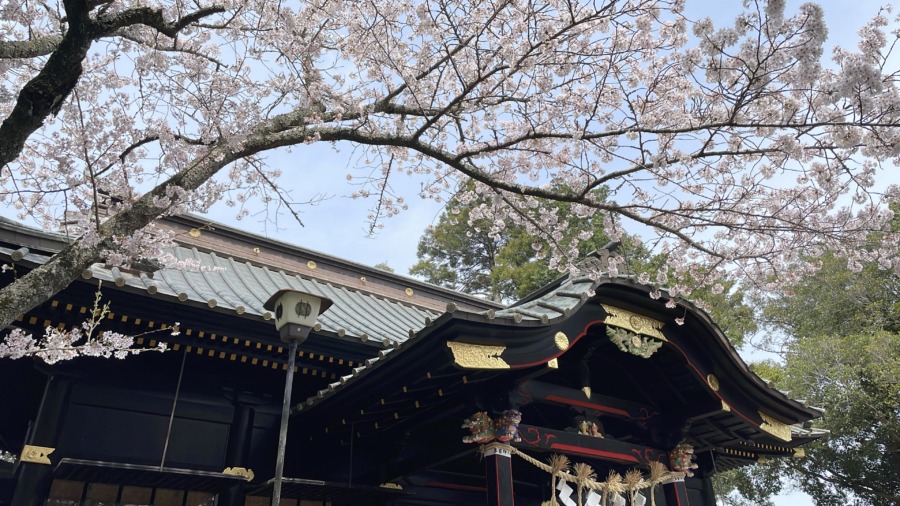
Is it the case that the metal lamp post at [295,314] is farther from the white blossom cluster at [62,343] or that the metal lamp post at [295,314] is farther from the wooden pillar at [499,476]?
the wooden pillar at [499,476]

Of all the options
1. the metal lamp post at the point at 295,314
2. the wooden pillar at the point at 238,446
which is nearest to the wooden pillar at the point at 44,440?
the wooden pillar at the point at 238,446

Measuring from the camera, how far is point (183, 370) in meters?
6.00

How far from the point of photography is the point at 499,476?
17.5ft

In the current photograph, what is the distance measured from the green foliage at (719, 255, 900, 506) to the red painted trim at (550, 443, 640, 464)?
519 inches

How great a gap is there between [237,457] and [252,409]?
50 cm

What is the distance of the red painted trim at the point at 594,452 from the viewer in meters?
6.03

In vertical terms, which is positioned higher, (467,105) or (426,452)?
(467,105)

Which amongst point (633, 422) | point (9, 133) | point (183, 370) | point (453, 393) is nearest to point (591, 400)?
point (633, 422)

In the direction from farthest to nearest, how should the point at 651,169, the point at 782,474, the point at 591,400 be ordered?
the point at 782,474, the point at 591,400, the point at 651,169

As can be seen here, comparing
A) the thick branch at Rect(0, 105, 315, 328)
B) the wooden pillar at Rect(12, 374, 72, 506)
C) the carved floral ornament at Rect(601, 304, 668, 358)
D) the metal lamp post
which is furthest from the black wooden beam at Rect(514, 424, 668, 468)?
the wooden pillar at Rect(12, 374, 72, 506)

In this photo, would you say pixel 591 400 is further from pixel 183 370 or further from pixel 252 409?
pixel 183 370

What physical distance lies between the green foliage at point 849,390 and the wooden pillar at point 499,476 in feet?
49.3

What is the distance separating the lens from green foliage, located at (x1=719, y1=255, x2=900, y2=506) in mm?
16547

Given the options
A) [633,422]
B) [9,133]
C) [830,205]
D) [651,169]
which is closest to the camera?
[9,133]
